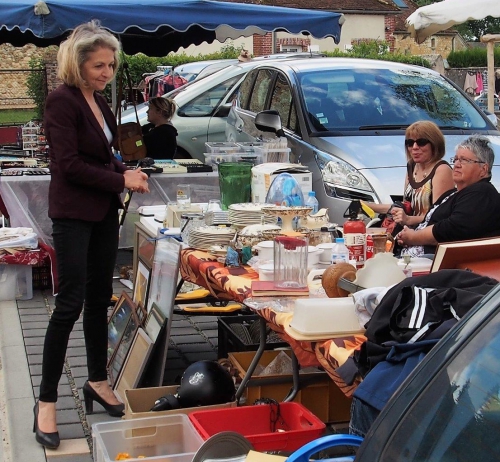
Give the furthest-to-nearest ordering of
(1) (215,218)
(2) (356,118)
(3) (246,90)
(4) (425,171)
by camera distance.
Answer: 1. (3) (246,90)
2. (2) (356,118)
3. (4) (425,171)
4. (1) (215,218)

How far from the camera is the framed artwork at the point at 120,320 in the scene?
198 inches

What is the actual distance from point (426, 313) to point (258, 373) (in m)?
2.00

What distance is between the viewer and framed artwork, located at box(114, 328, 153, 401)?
4.43 m

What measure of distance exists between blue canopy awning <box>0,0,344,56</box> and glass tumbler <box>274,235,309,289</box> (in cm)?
488

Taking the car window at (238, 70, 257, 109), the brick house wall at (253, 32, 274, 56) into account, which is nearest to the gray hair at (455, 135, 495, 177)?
the car window at (238, 70, 257, 109)

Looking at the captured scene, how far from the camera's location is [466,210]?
4402 millimetres

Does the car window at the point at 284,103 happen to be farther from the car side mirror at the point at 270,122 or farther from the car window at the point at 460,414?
the car window at the point at 460,414

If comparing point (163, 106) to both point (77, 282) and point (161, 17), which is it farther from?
point (77, 282)

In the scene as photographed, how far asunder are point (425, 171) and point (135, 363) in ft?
7.08

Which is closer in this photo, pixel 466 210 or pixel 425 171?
pixel 466 210

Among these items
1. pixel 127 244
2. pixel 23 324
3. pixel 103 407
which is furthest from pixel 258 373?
pixel 127 244

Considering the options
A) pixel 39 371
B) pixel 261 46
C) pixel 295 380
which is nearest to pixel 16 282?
pixel 39 371

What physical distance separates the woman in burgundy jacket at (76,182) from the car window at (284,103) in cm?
405


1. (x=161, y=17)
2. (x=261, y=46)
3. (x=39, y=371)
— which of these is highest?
(x=261, y=46)
